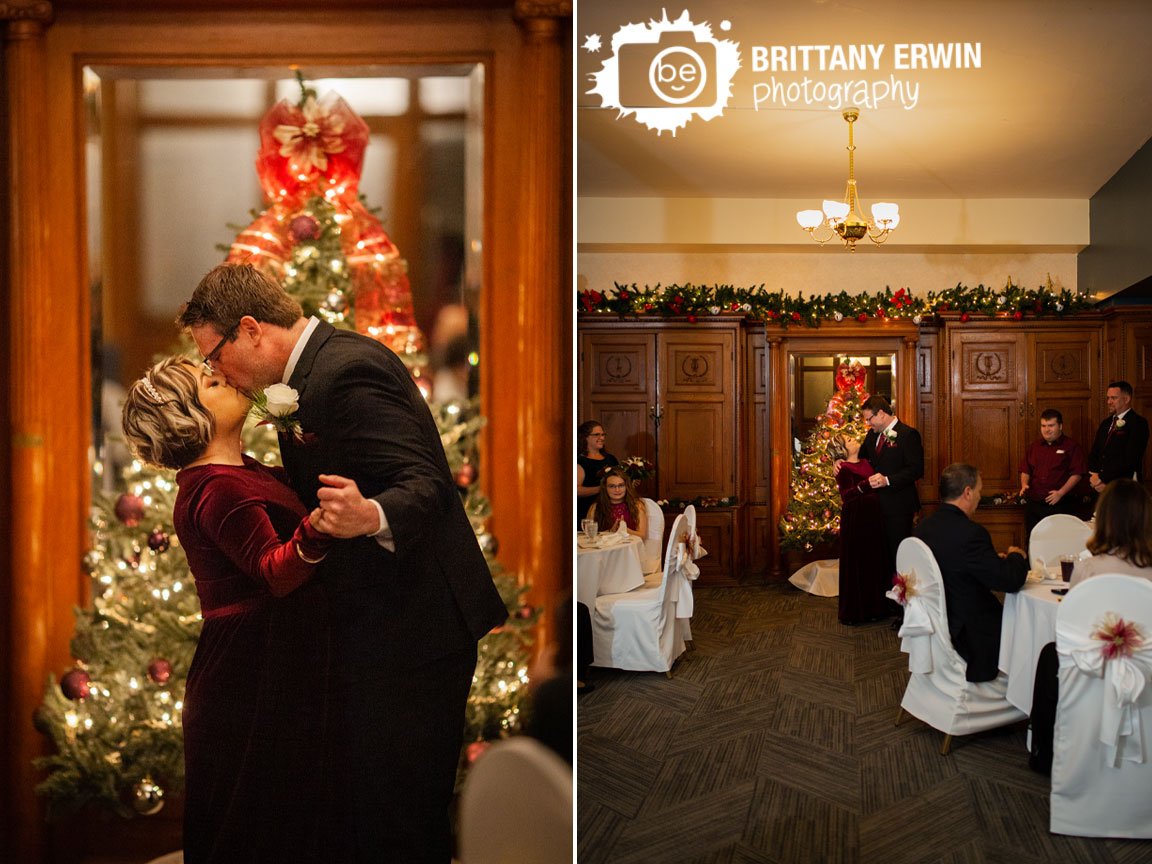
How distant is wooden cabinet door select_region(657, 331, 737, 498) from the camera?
5.98ft

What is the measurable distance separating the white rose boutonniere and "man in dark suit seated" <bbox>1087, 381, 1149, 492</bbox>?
6.08 feet

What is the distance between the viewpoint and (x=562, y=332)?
1.63 metres

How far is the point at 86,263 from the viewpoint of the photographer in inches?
61.1

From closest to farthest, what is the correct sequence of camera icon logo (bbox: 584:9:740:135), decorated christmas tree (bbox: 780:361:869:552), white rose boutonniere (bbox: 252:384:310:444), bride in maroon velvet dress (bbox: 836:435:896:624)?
white rose boutonniere (bbox: 252:384:310:444), bride in maroon velvet dress (bbox: 836:435:896:624), decorated christmas tree (bbox: 780:361:869:552), camera icon logo (bbox: 584:9:740:135)

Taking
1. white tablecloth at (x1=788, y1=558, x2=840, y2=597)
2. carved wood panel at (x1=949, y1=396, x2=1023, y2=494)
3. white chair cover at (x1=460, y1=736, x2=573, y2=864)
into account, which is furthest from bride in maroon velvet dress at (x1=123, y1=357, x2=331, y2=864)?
carved wood panel at (x1=949, y1=396, x2=1023, y2=494)

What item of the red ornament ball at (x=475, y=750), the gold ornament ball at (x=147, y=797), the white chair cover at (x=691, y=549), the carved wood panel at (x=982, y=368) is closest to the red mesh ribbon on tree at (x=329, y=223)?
the white chair cover at (x=691, y=549)

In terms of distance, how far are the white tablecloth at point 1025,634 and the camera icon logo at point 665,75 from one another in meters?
1.52

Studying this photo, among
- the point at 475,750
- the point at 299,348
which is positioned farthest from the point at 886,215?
the point at 475,750

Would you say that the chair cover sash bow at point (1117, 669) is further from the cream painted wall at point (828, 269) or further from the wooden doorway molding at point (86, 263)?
the wooden doorway molding at point (86, 263)

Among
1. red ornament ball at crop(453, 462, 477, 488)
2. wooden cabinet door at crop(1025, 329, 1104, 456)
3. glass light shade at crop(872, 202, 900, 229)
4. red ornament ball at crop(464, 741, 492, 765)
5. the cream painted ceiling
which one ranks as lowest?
red ornament ball at crop(464, 741, 492, 765)

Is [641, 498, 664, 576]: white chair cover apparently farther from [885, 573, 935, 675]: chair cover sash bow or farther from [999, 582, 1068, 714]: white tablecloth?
[999, 582, 1068, 714]: white tablecloth

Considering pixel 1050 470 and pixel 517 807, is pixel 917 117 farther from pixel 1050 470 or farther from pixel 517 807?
pixel 517 807

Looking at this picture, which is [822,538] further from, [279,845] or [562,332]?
[279,845]

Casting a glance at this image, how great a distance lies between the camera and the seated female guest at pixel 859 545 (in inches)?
63.2
